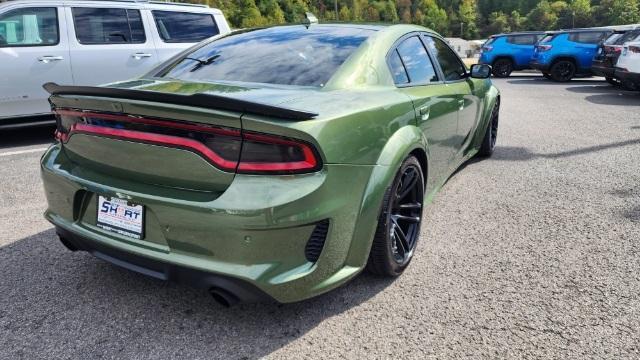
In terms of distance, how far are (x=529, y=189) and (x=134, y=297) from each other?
347 cm

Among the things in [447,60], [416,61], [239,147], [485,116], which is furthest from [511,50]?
[239,147]

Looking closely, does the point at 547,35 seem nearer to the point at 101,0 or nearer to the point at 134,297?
the point at 101,0

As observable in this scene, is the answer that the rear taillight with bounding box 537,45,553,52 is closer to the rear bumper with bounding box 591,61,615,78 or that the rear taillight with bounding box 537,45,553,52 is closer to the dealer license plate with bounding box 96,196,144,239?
the rear bumper with bounding box 591,61,615,78

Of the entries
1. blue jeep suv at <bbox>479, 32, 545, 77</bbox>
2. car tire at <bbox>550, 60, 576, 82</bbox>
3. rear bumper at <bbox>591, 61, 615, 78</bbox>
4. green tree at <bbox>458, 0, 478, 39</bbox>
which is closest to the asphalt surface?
rear bumper at <bbox>591, 61, 615, 78</bbox>

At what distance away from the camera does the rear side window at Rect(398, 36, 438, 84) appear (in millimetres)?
3193

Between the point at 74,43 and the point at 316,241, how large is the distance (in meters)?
5.56

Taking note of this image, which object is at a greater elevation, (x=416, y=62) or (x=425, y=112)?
(x=416, y=62)

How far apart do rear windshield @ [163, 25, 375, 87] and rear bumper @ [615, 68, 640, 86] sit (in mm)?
9814

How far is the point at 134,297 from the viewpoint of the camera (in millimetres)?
2537

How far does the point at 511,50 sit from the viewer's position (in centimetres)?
1800

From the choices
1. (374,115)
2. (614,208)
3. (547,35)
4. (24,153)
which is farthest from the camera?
(547,35)

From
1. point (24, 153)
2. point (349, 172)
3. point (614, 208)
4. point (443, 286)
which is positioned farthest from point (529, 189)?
point (24, 153)

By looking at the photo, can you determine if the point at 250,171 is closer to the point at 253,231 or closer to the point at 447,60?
the point at 253,231

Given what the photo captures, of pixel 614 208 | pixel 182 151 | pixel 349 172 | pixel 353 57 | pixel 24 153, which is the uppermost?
pixel 353 57
